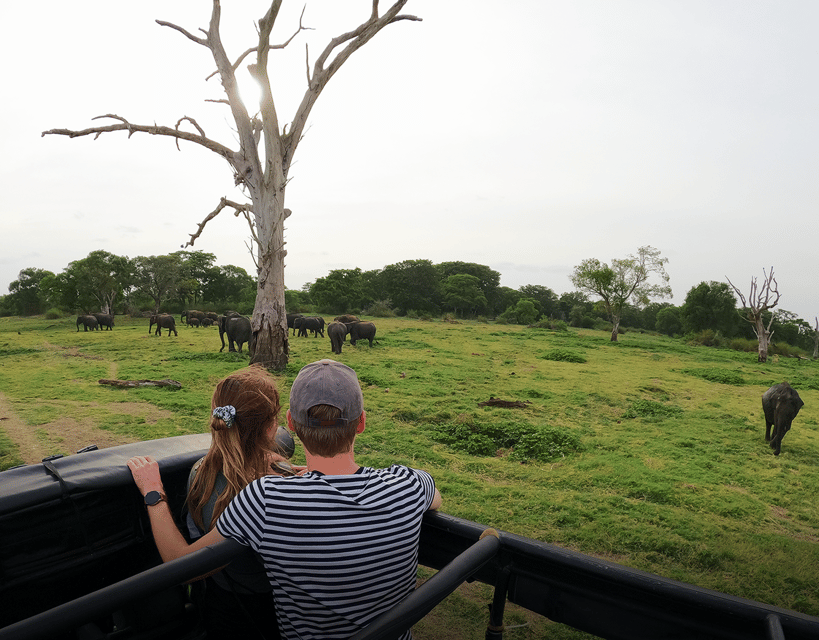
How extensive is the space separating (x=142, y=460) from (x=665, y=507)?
483 centimetres

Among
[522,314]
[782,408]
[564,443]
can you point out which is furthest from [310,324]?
[522,314]

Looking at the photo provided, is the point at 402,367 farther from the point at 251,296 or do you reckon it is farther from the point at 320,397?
the point at 251,296

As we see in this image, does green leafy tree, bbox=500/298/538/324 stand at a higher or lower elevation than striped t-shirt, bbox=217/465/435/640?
higher

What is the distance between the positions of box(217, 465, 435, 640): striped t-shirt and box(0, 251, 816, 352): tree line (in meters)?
28.4

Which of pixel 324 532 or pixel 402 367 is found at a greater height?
pixel 324 532

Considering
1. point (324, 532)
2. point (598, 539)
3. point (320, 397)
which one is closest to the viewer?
point (324, 532)

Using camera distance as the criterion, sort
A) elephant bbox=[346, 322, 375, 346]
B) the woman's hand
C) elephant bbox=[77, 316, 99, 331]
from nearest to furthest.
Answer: the woman's hand < elephant bbox=[346, 322, 375, 346] < elephant bbox=[77, 316, 99, 331]

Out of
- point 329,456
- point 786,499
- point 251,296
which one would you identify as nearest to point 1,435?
point 329,456

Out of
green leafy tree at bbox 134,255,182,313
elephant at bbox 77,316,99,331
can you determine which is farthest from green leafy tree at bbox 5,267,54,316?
elephant at bbox 77,316,99,331

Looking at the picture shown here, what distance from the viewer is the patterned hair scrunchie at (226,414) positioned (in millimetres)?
1859

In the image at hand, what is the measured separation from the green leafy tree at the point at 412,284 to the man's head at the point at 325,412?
49397mm

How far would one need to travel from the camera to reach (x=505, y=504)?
477cm

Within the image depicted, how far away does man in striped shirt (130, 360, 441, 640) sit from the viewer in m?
1.43

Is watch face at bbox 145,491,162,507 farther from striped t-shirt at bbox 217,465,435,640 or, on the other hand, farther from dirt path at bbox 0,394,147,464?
dirt path at bbox 0,394,147,464
